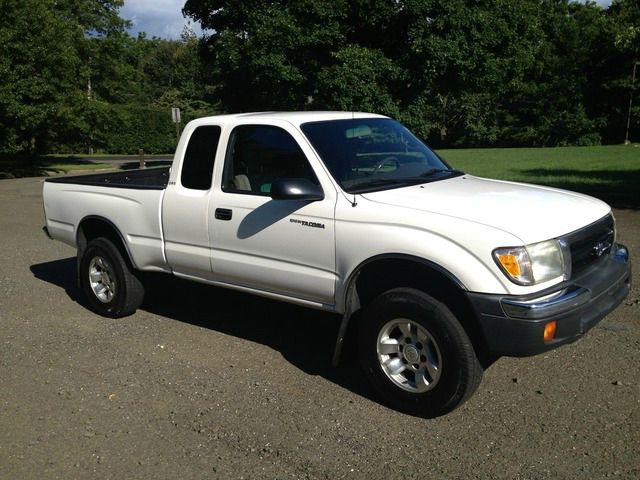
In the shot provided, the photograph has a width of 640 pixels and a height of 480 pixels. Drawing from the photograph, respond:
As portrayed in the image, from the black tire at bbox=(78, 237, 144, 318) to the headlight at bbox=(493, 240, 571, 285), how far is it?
3.72m

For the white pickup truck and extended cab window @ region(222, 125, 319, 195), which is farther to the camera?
extended cab window @ region(222, 125, 319, 195)

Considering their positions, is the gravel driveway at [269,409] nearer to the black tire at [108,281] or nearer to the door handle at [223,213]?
the black tire at [108,281]

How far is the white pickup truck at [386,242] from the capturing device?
151 inches

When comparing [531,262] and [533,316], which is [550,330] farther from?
Answer: [531,262]

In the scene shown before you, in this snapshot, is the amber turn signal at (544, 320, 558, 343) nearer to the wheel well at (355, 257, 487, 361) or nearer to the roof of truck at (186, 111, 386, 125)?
the wheel well at (355, 257, 487, 361)

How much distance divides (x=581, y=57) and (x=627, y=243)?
170 ft

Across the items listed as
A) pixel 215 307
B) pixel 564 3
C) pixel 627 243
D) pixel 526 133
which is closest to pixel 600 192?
pixel 627 243

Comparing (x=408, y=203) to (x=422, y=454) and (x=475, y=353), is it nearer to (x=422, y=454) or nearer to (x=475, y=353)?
(x=475, y=353)

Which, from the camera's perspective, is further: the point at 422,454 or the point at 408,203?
the point at 408,203

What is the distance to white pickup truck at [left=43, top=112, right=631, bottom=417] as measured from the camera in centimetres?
384

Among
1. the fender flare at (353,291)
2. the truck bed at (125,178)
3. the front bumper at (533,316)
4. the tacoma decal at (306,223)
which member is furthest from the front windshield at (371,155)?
the truck bed at (125,178)

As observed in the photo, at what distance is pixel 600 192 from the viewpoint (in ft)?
45.2

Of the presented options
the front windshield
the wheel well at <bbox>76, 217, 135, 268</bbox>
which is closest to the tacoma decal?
the front windshield

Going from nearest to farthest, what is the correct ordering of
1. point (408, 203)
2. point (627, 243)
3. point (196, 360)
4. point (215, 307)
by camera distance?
1. point (408, 203)
2. point (196, 360)
3. point (215, 307)
4. point (627, 243)
